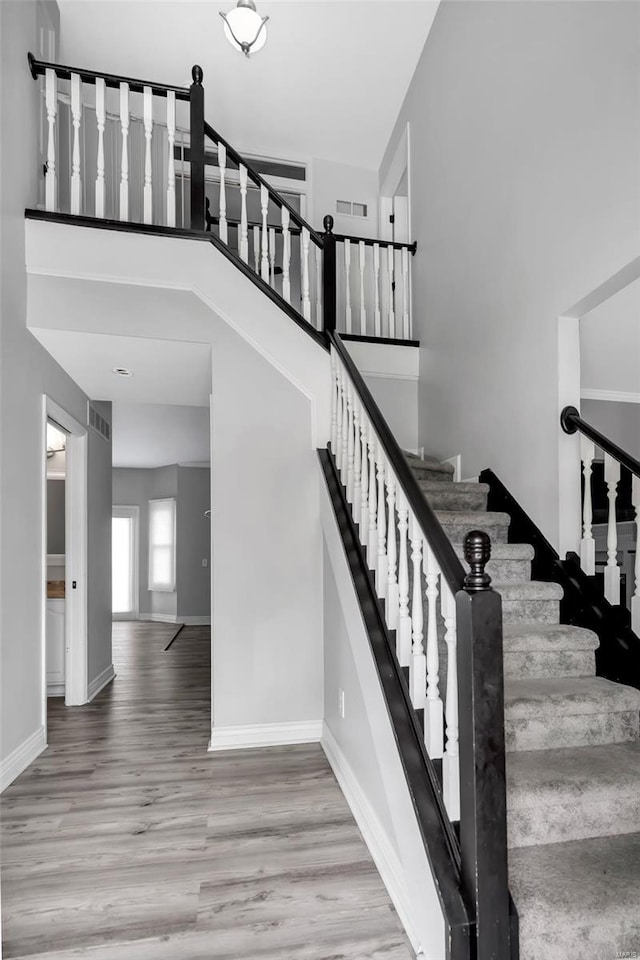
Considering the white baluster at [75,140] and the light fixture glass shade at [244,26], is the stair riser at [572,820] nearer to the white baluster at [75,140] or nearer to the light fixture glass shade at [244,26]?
the white baluster at [75,140]

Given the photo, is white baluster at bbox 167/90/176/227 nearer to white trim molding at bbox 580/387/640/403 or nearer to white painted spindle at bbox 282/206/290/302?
white painted spindle at bbox 282/206/290/302

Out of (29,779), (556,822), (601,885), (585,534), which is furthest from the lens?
(29,779)

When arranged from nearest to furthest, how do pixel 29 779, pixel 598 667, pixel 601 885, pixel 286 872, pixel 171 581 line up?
pixel 601 885, pixel 286 872, pixel 598 667, pixel 29 779, pixel 171 581

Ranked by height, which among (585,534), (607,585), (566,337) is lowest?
(607,585)

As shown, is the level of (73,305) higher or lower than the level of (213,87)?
lower

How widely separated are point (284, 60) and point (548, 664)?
18.1 ft

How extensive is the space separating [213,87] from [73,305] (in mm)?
3374

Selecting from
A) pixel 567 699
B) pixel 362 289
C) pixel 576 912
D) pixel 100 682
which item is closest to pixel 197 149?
pixel 362 289

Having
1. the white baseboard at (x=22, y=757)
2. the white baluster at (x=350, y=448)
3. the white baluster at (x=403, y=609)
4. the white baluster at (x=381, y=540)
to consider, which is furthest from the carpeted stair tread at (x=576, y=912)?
the white baseboard at (x=22, y=757)

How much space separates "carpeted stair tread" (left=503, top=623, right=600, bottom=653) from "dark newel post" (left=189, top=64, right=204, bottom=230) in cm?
294

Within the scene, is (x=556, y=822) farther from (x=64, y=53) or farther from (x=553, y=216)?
(x=64, y=53)

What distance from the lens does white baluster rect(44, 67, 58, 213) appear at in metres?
3.24

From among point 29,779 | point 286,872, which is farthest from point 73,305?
point 286,872

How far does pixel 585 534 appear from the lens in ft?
8.98
